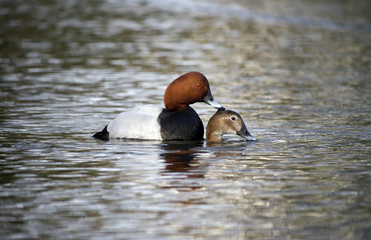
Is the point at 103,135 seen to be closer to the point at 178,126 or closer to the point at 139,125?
the point at 139,125

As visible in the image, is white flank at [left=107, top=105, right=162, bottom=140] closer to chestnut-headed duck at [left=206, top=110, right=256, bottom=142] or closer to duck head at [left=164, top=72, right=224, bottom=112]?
duck head at [left=164, top=72, right=224, bottom=112]

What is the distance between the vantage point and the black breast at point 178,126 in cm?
1087

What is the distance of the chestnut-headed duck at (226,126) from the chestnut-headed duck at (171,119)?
162mm

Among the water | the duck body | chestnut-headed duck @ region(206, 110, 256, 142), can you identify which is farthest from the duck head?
the water

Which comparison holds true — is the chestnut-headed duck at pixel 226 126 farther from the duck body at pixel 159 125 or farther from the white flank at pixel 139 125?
the white flank at pixel 139 125

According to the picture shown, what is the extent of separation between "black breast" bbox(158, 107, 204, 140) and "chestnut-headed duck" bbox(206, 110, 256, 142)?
24 cm

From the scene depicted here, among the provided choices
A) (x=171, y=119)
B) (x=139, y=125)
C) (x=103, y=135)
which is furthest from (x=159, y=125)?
(x=103, y=135)

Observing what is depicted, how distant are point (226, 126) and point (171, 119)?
81 cm

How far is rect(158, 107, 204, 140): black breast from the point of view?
10867 millimetres

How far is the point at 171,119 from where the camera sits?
10.9 m

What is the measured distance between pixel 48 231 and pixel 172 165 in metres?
2.96

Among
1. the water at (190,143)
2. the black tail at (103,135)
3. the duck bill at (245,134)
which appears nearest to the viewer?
the water at (190,143)

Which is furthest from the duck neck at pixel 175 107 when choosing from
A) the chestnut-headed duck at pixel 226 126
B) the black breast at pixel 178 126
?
the chestnut-headed duck at pixel 226 126

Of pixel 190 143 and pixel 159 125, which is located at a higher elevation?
pixel 159 125
